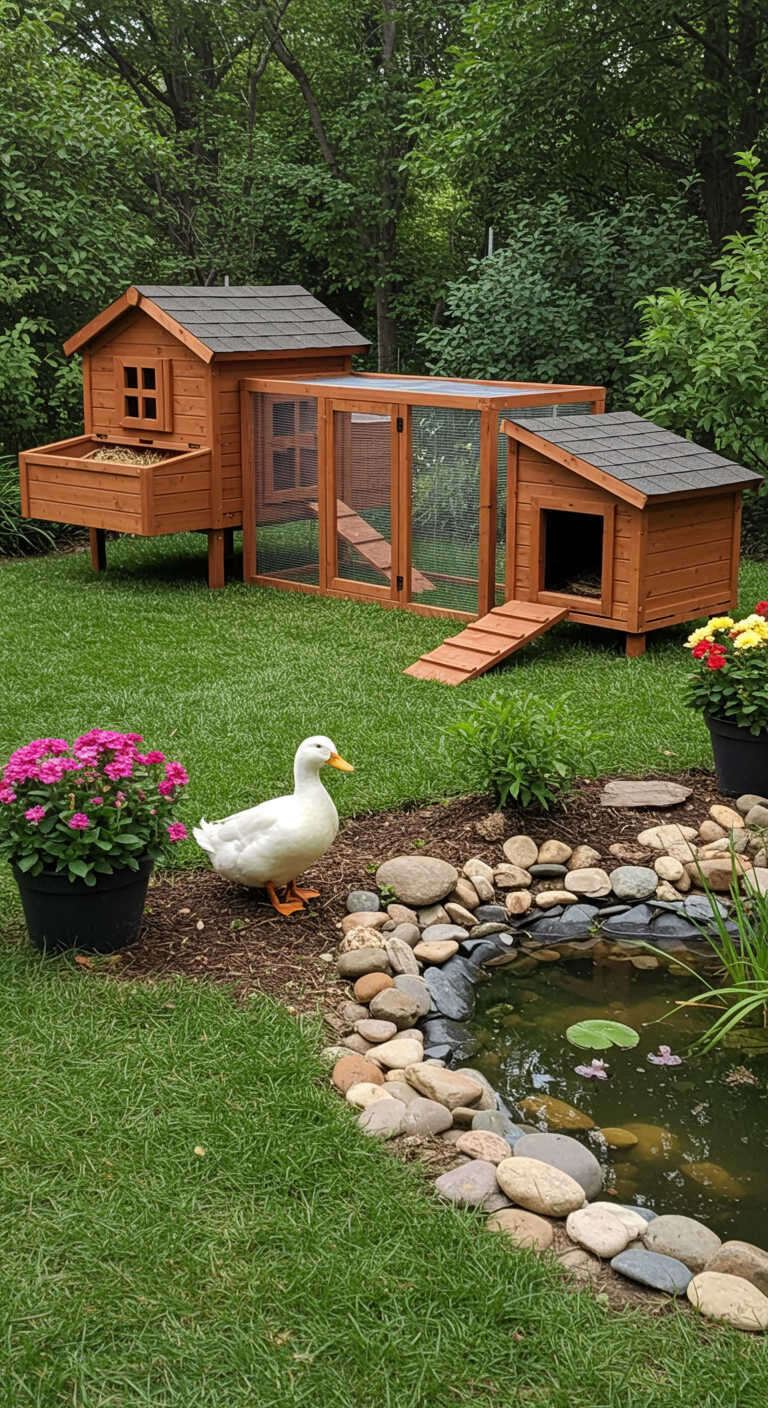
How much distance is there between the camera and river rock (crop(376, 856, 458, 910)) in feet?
17.1

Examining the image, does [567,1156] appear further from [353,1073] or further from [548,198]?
[548,198]

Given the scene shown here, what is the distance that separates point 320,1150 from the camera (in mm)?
3648

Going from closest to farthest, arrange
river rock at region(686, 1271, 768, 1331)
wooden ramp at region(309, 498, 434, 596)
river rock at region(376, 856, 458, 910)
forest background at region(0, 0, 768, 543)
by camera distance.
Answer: river rock at region(686, 1271, 768, 1331) < river rock at region(376, 856, 458, 910) < wooden ramp at region(309, 498, 434, 596) < forest background at region(0, 0, 768, 543)

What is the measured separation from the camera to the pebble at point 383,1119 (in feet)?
12.3

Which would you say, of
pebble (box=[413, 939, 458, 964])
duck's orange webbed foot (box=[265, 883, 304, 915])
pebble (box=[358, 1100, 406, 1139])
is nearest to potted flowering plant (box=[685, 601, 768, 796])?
pebble (box=[413, 939, 458, 964])

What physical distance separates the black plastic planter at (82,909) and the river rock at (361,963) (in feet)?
2.30

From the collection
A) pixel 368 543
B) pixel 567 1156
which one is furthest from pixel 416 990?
pixel 368 543

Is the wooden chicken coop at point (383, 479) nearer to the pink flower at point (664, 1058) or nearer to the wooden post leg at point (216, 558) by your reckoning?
the wooden post leg at point (216, 558)

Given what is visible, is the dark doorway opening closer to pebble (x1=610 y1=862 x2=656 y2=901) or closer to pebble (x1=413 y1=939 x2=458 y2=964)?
pebble (x1=610 y1=862 x2=656 y2=901)

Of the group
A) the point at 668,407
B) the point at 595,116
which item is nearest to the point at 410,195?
the point at 595,116

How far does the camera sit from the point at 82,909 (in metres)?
4.61

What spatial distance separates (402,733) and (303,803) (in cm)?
229

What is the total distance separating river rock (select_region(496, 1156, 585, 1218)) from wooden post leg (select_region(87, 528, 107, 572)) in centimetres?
856

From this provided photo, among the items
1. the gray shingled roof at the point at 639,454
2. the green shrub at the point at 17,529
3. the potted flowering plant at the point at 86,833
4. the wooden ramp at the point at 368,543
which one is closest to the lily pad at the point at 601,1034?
the potted flowering plant at the point at 86,833
